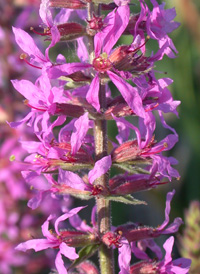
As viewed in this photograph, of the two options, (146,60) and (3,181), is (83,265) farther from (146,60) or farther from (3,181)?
(3,181)

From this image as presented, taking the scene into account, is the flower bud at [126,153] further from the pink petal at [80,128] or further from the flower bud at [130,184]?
the pink petal at [80,128]

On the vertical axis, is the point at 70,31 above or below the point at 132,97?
above

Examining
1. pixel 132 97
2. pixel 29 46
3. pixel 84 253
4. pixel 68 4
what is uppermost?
pixel 68 4

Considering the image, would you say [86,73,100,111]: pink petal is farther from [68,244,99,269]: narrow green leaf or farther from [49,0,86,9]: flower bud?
[68,244,99,269]: narrow green leaf

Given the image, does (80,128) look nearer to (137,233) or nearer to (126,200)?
(126,200)

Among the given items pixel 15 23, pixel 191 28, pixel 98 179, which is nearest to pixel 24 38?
pixel 98 179

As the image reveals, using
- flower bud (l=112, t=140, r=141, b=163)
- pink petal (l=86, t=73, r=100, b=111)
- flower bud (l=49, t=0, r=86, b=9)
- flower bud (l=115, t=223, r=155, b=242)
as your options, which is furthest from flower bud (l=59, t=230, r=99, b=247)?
flower bud (l=49, t=0, r=86, b=9)

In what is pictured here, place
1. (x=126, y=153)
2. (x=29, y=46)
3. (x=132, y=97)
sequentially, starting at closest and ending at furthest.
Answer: (x=132, y=97)
(x=29, y=46)
(x=126, y=153)

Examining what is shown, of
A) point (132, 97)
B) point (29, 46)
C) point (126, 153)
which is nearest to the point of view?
point (132, 97)

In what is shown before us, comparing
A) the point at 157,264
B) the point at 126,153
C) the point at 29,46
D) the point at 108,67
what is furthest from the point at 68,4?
the point at 157,264
